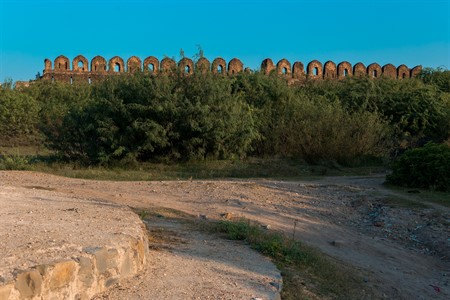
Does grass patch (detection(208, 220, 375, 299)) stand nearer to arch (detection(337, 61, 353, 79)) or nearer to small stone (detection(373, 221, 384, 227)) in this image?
small stone (detection(373, 221, 384, 227))

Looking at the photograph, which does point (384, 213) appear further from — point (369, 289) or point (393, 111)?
point (393, 111)

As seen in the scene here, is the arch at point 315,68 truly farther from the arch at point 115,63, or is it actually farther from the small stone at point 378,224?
the small stone at point 378,224

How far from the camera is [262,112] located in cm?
2027

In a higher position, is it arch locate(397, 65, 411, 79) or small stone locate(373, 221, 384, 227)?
arch locate(397, 65, 411, 79)

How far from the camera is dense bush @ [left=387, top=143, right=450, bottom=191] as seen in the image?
13.0 metres

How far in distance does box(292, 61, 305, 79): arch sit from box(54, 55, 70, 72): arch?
13.3m

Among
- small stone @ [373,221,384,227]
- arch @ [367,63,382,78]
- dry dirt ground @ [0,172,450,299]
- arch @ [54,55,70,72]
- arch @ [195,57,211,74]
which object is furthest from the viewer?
arch @ [54,55,70,72]

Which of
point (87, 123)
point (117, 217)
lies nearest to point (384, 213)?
point (117, 217)

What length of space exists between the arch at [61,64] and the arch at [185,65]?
558 inches

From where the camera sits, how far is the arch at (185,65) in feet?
59.3

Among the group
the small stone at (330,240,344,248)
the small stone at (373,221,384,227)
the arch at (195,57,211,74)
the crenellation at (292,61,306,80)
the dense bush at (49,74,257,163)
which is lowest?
the small stone at (373,221,384,227)

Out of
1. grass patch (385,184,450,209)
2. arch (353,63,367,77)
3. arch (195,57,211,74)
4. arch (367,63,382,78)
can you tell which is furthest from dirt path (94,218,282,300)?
arch (367,63,382,78)

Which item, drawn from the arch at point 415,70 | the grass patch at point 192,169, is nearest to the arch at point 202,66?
the grass patch at point 192,169

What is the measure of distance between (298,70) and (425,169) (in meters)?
16.0
